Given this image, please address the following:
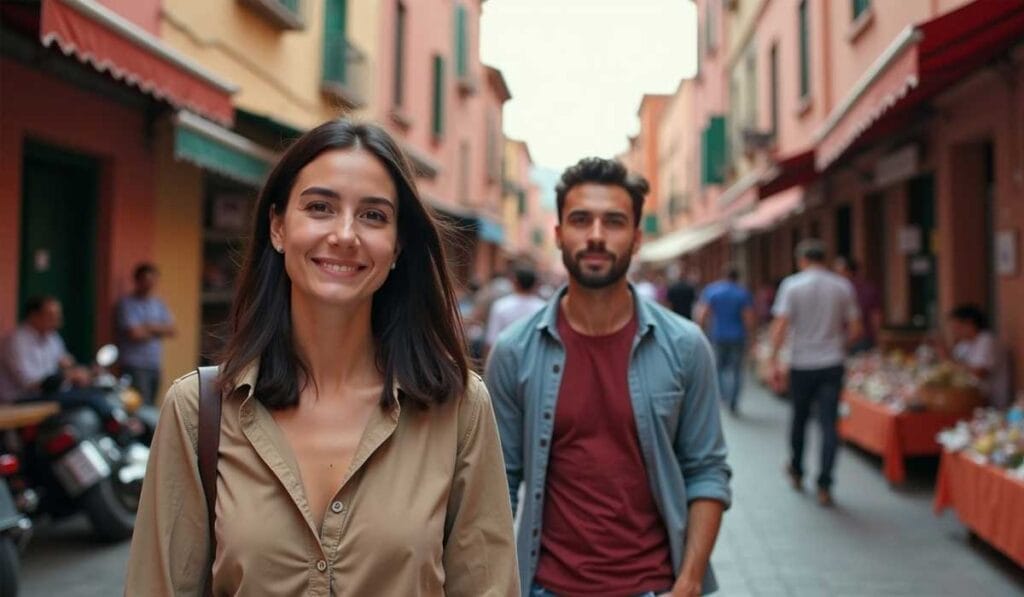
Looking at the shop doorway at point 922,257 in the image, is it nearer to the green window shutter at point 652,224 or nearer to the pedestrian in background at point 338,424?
the pedestrian in background at point 338,424

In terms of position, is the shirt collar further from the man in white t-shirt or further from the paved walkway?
the man in white t-shirt

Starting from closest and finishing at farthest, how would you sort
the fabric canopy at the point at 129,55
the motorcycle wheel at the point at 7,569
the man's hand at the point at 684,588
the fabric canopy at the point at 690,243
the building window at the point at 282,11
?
the man's hand at the point at 684,588
the motorcycle wheel at the point at 7,569
the fabric canopy at the point at 129,55
the building window at the point at 282,11
the fabric canopy at the point at 690,243

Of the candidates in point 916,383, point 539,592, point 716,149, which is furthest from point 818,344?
point 716,149

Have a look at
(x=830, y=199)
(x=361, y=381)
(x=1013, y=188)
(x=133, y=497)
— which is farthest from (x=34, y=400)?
(x=830, y=199)

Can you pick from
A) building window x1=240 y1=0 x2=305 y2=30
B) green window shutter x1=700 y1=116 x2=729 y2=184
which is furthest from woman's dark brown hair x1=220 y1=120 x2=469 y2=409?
green window shutter x1=700 y1=116 x2=729 y2=184

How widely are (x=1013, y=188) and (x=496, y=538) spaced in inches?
289

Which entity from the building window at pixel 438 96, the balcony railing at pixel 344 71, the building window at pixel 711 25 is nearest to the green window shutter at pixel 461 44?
the building window at pixel 438 96

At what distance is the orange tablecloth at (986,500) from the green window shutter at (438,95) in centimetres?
1530

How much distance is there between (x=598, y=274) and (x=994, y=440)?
4.23 metres

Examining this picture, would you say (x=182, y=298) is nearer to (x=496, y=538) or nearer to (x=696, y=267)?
(x=496, y=538)

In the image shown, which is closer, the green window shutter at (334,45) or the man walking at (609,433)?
the man walking at (609,433)

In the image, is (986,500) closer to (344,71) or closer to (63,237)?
(63,237)

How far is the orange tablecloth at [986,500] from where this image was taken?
5.07 meters

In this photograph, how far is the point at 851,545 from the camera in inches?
234
